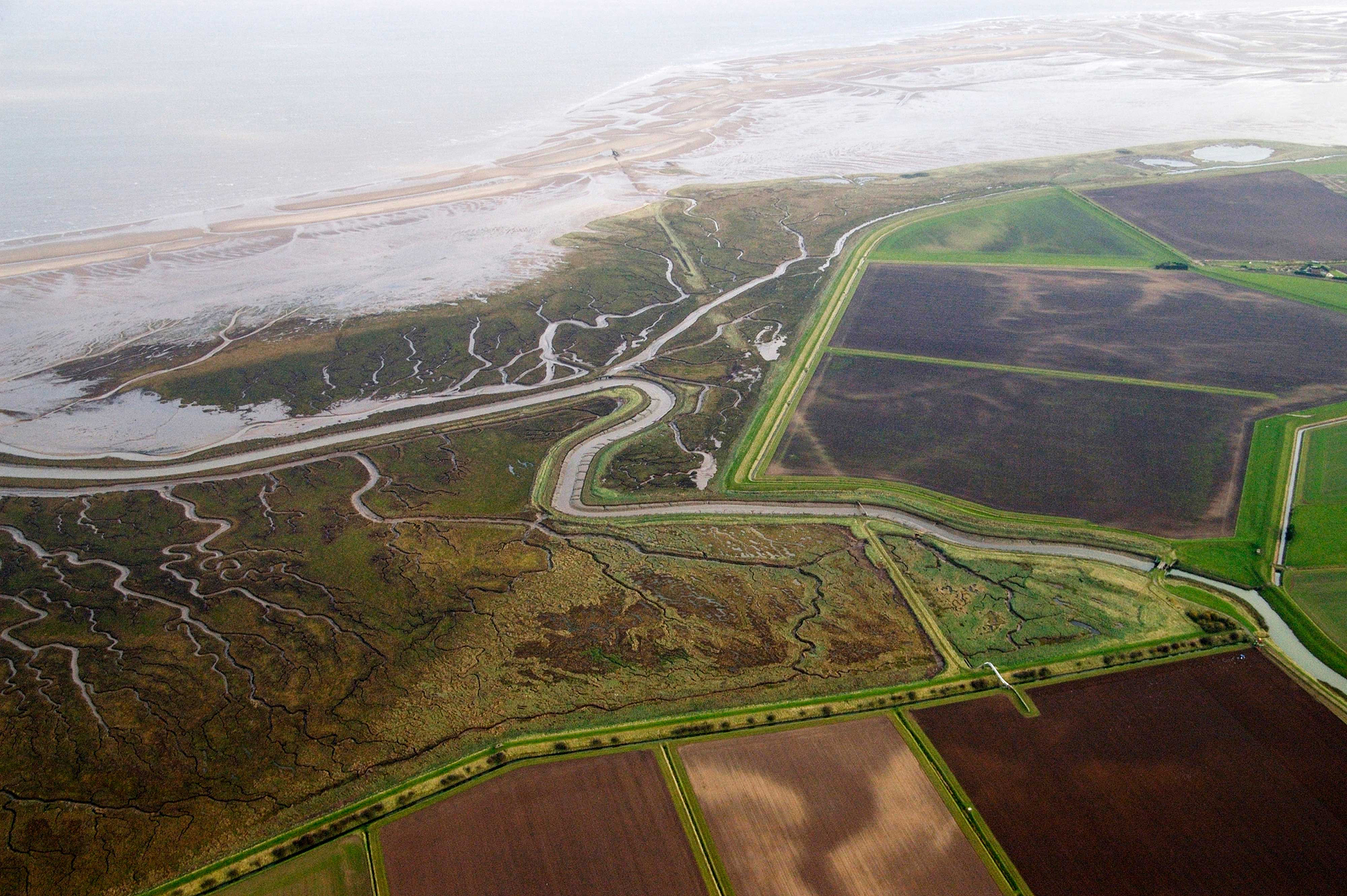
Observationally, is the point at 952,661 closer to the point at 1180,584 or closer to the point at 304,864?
the point at 1180,584

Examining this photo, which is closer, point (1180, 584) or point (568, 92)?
point (1180, 584)

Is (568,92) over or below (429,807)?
over

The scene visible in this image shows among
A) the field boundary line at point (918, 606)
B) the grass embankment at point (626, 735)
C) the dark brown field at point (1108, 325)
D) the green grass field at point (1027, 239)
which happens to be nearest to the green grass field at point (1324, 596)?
the grass embankment at point (626, 735)

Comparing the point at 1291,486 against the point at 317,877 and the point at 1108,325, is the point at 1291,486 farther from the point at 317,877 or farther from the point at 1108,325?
the point at 317,877

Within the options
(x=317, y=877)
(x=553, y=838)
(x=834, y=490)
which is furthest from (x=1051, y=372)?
(x=317, y=877)

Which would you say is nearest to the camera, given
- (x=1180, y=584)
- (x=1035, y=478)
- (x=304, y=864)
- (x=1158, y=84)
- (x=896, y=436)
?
(x=304, y=864)

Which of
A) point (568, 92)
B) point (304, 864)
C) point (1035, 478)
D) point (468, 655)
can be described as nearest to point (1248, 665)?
point (1035, 478)

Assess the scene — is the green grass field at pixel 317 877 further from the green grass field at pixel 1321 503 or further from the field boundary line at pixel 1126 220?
the field boundary line at pixel 1126 220
